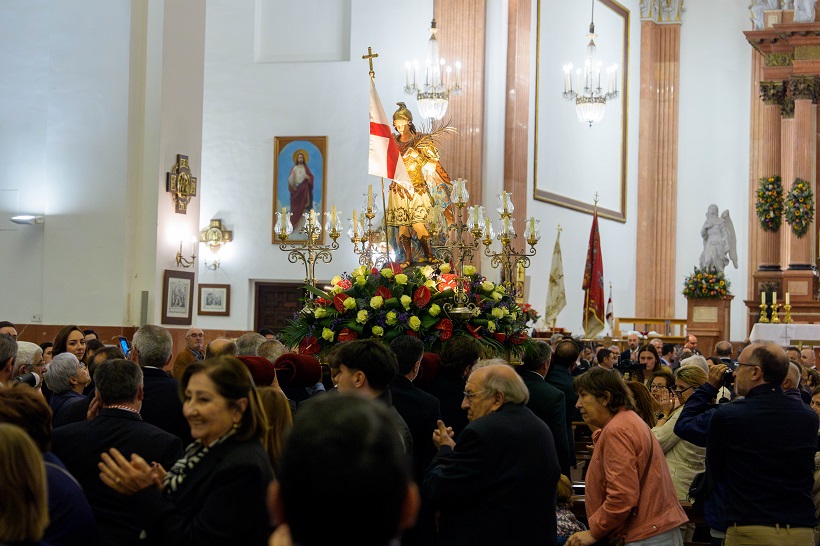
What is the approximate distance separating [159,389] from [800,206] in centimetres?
2000

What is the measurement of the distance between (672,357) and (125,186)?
805 centimetres

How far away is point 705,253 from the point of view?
24.8m

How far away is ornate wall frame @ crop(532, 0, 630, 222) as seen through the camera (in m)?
22.5

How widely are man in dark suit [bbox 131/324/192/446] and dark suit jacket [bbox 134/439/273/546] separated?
201cm

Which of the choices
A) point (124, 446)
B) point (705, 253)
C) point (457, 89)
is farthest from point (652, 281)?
point (124, 446)

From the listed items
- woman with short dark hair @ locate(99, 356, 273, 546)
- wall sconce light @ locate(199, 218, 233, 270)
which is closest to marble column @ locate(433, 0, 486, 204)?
wall sconce light @ locate(199, 218, 233, 270)

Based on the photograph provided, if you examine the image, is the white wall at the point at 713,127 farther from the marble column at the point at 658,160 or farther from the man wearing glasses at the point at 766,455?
the man wearing glasses at the point at 766,455

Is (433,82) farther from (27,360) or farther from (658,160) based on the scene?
(27,360)

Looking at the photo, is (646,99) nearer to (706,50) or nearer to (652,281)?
(706,50)

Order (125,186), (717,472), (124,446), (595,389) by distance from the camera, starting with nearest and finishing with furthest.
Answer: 1. (124,446)
2. (595,389)
3. (717,472)
4. (125,186)

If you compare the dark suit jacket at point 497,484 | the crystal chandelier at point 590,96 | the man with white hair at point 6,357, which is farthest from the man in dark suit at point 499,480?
the crystal chandelier at point 590,96

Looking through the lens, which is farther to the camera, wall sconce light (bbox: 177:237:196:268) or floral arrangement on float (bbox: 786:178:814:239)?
floral arrangement on float (bbox: 786:178:814:239)

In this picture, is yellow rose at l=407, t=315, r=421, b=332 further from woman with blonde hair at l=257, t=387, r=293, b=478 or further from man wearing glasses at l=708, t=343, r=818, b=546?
woman with blonde hair at l=257, t=387, r=293, b=478

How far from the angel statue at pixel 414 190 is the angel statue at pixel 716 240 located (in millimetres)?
12744
